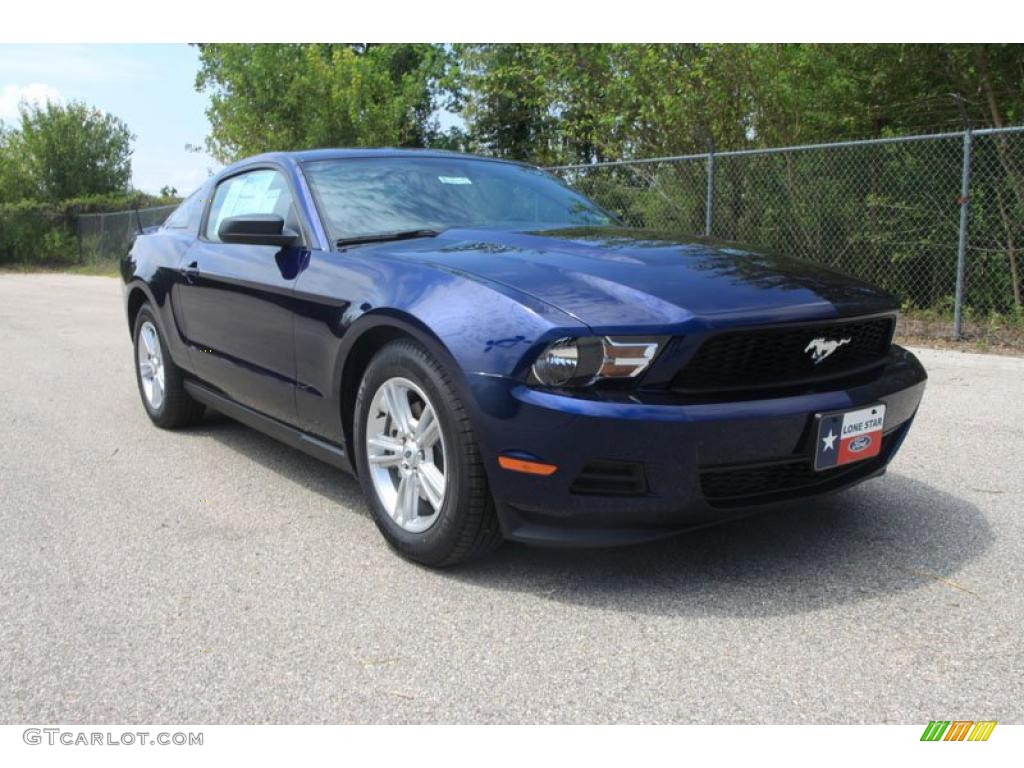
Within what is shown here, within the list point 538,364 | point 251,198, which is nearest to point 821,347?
point 538,364

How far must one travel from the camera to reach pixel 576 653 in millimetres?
2580

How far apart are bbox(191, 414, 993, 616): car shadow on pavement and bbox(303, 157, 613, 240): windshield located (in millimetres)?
1197

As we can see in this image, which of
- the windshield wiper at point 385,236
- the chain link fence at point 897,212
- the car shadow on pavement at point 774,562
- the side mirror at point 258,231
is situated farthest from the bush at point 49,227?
the car shadow on pavement at point 774,562

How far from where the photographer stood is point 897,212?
A: 9672 millimetres

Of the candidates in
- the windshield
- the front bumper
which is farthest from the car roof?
the front bumper

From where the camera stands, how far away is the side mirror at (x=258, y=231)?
12.3ft

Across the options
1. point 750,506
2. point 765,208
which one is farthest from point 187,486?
point 765,208

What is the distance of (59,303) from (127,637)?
44.4 feet

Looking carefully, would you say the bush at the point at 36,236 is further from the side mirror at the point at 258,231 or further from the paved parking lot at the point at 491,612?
the side mirror at the point at 258,231

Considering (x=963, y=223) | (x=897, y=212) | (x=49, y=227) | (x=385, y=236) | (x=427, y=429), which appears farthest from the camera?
(x=49, y=227)

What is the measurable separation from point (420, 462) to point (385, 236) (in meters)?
1.02

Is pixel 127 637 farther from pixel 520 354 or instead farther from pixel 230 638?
pixel 520 354

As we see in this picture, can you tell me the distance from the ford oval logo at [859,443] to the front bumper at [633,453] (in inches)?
6.0

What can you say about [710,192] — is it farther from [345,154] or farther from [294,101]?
[294,101]
